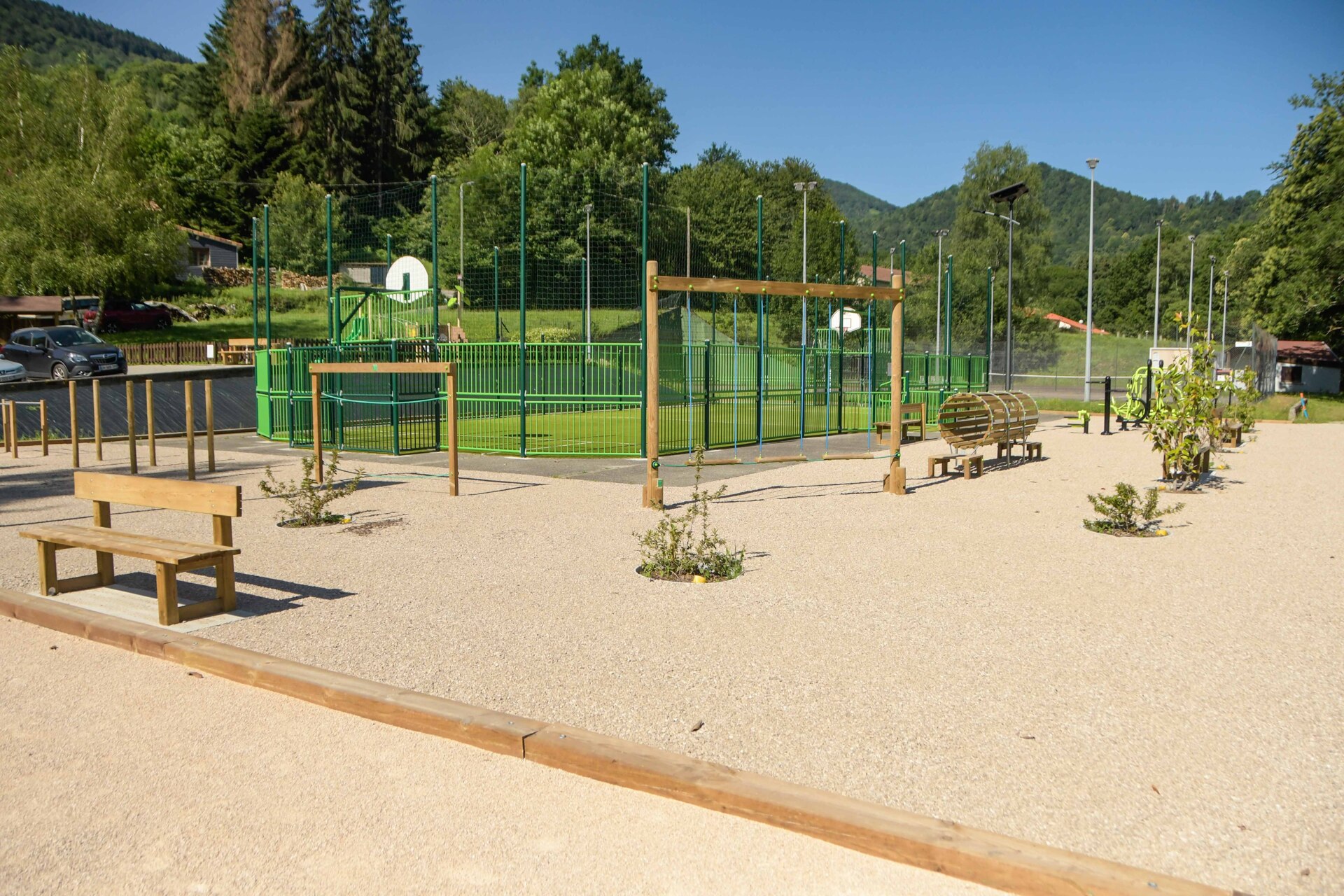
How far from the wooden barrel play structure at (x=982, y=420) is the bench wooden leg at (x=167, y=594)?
1119cm

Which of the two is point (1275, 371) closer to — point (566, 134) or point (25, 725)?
point (566, 134)

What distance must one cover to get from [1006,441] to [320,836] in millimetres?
14258

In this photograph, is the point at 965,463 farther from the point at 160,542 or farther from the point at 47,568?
the point at 47,568

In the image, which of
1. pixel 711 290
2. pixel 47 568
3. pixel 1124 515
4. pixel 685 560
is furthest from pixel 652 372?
pixel 47 568

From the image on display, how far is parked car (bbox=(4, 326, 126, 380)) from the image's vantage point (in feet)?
98.3

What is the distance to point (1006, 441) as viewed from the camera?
52.9 ft

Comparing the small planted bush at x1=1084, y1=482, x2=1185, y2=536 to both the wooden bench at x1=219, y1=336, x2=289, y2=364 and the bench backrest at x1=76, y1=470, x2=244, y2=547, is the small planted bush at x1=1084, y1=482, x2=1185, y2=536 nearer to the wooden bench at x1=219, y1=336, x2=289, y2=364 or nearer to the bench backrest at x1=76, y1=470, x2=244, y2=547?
the bench backrest at x1=76, y1=470, x2=244, y2=547

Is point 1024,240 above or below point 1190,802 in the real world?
above

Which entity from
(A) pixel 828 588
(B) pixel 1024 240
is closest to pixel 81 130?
(A) pixel 828 588

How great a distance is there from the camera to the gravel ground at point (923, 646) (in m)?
3.76

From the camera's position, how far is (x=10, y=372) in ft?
93.4

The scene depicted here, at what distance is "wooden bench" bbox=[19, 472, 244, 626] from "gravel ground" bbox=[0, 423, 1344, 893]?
1.16ft

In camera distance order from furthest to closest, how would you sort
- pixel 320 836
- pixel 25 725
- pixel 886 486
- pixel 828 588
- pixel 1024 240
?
pixel 1024 240 < pixel 886 486 < pixel 828 588 < pixel 25 725 < pixel 320 836

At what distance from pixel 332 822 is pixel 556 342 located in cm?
1560
